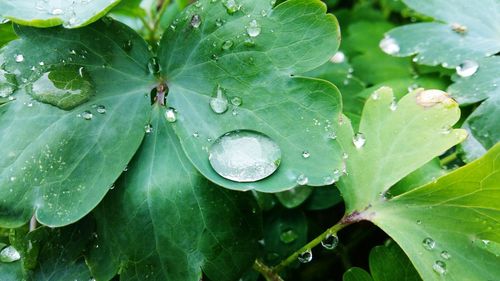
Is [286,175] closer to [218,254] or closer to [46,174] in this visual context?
[218,254]

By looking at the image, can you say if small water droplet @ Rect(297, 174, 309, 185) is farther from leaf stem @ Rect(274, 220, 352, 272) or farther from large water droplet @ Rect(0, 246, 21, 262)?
large water droplet @ Rect(0, 246, 21, 262)

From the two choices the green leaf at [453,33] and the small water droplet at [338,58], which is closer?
the green leaf at [453,33]

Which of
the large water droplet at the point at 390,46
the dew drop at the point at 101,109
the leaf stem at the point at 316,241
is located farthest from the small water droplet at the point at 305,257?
the large water droplet at the point at 390,46

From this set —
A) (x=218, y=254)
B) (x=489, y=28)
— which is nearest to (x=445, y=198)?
(x=218, y=254)

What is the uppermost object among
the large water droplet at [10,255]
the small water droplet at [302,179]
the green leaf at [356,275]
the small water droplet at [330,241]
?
the small water droplet at [302,179]

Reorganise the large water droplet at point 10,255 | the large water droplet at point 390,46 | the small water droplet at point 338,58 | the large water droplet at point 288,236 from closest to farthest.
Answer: the large water droplet at point 10,255, the large water droplet at point 288,236, the large water droplet at point 390,46, the small water droplet at point 338,58

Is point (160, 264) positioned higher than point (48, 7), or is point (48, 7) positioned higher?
point (48, 7)

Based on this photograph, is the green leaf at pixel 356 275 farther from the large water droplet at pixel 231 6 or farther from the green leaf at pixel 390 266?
the large water droplet at pixel 231 6
